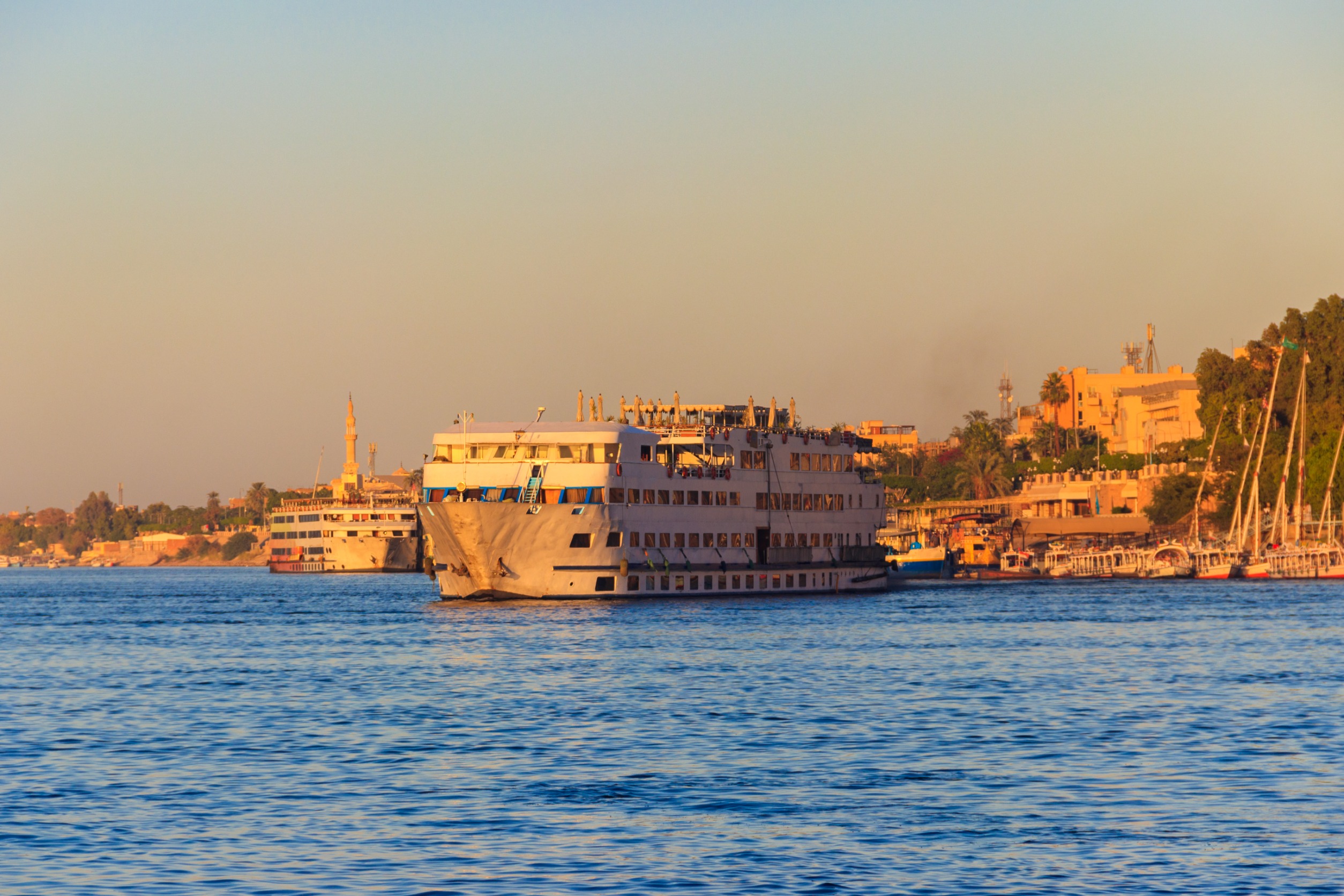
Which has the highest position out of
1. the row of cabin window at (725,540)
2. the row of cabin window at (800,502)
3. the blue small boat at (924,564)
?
the row of cabin window at (800,502)

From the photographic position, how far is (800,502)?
357ft

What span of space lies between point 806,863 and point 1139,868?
430 cm

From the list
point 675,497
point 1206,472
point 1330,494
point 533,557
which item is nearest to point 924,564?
point 1206,472

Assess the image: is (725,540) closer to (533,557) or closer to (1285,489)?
(533,557)

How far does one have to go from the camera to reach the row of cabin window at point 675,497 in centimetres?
9179

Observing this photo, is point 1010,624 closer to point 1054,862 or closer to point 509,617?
point 509,617

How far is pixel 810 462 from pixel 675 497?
1668 cm

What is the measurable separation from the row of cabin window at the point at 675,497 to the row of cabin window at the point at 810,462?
110 inches

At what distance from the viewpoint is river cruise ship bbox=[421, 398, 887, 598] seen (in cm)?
8962

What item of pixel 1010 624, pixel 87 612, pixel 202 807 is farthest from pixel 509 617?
pixel 202 807

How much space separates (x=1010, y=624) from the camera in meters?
78.3

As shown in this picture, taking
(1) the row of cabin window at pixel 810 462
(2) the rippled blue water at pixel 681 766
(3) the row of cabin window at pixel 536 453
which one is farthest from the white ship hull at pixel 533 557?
(2) the rippled blue water at pixel 681 766

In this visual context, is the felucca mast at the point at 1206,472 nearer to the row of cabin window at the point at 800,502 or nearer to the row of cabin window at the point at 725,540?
the row of cabin window at the point at 725,540

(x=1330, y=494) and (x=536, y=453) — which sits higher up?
(x=536, y=453)
